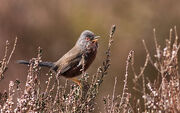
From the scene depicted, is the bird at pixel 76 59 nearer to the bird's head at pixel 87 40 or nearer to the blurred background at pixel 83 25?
the bird's head at pixel 87 40

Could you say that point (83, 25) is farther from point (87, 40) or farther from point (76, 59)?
point (76, 59)

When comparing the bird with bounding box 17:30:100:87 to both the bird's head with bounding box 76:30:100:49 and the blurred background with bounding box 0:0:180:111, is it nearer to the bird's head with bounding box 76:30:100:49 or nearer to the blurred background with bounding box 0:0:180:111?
the bird's head with bounding box 76:30:100:49

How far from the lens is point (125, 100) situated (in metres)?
4.09

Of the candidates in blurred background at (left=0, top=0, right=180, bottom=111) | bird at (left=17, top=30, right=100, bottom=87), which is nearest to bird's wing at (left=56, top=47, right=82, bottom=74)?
bird at (left=17, top=30, right=100, bottom=87)

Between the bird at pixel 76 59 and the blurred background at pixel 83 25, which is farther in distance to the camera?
the blurred background at pixel 83 25

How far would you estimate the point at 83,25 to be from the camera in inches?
441

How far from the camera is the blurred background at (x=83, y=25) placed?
34.7 feet

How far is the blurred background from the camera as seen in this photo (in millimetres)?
10562

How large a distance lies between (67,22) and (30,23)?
0.84 m

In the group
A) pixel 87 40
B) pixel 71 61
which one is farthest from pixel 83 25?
pixel 71 61

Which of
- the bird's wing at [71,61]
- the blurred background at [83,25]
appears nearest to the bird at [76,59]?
the bird's wing at [71,61]

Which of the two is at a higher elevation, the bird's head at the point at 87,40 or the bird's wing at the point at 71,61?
the bird's head at the point at 87,40

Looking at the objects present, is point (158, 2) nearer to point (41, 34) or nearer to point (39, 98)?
point (41, 34)

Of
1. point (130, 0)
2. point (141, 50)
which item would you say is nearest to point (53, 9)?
point (130, 0)
